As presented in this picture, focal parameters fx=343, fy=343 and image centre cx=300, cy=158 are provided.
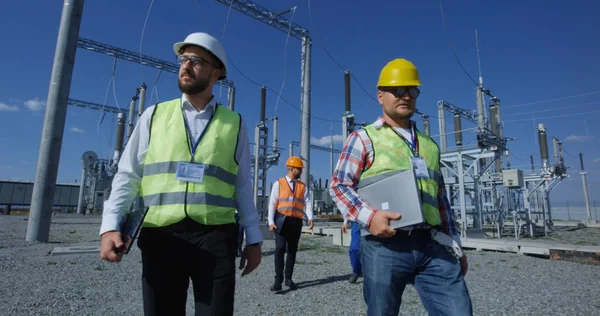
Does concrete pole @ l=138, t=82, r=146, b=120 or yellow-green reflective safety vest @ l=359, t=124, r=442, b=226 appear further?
concrete pole @ l=138, t=82, r=146, b=120

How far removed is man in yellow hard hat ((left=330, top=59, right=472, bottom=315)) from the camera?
5.73 feet

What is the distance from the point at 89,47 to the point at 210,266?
1872 centimetres

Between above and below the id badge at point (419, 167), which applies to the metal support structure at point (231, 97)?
above

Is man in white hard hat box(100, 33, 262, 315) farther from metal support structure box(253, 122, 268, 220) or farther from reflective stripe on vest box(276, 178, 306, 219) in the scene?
metal support structure box(253, 122, 268, 220)

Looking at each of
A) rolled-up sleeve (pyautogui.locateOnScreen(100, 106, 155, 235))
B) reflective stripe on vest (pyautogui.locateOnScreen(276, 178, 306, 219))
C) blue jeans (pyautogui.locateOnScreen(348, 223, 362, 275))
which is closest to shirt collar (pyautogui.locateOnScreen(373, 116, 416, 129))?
rolled-up sleeve (pyautogui.locateOnScreen(100, 106, 155, 235))

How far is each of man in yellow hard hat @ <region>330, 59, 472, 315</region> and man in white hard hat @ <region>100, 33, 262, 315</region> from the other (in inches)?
24.3

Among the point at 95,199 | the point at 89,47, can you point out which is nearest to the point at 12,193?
the point at 95,199

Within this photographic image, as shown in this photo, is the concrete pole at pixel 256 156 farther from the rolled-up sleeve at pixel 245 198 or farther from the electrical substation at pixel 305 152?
the rolled-up sleeve at pixel 245 198

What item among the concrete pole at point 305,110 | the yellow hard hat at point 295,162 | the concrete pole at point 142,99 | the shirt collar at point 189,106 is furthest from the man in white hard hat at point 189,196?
the concrete pole at point 142,99

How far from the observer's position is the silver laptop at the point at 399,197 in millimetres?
1704

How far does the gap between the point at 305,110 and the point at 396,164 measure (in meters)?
10.1

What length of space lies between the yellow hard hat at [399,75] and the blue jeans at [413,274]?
0.87 meters

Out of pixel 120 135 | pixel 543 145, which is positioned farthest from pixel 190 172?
pixel 120 135

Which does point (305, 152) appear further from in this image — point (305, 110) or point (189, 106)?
point (189, 106)
